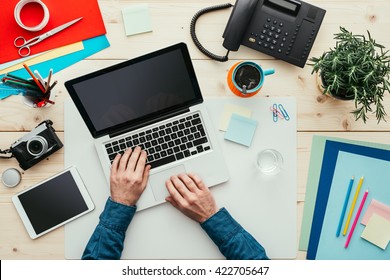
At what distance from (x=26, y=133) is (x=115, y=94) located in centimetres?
29

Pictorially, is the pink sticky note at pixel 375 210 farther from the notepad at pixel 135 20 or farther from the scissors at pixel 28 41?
the scissors at pixel 28 41

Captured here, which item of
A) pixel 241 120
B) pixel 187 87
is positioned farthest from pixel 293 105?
pixel 187 87

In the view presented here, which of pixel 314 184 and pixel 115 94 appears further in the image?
pixel 314 184

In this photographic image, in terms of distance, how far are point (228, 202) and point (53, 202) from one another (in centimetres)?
47

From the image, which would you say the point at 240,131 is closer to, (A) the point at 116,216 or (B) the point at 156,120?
(B) the point at 156,120

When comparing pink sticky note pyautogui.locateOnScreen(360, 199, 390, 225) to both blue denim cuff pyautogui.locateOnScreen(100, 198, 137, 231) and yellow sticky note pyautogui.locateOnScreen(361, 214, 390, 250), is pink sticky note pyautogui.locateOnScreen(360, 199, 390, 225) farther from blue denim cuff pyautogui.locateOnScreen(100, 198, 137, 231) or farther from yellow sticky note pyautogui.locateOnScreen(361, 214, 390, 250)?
blue denim cuff pyautogui.locateOnScreen(100, 198, 137, 231)

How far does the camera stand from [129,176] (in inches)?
41.2

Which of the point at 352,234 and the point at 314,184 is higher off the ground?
the point at 314,184

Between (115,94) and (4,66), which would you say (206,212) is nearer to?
(115,94)

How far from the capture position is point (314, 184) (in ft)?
3.60

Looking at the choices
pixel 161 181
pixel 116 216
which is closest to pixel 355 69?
pixel 161 181

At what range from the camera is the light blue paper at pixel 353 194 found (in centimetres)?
110

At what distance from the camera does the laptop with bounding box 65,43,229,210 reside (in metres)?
0.98

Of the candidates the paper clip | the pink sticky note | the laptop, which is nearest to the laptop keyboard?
the laptop
